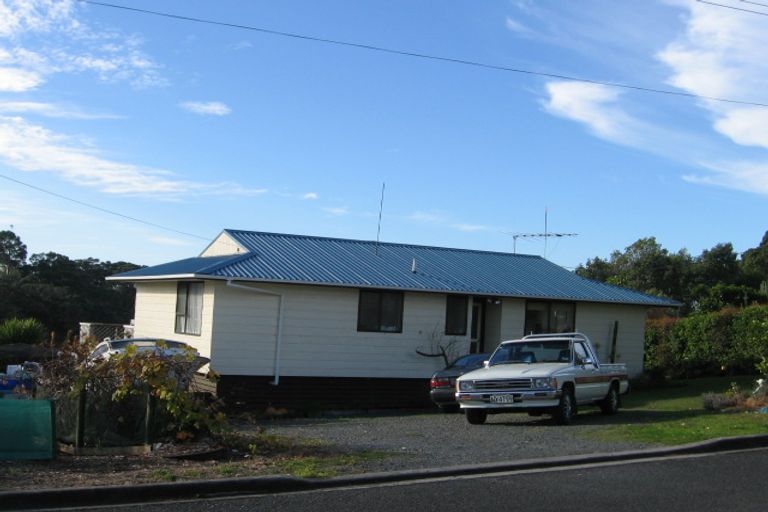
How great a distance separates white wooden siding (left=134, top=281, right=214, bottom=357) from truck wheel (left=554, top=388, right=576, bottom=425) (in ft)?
27.0

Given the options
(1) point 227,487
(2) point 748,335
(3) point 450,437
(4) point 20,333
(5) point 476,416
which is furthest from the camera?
(4) point 20,333

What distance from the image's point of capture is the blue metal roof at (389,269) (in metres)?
21.4

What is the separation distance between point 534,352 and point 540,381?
65.9 inches

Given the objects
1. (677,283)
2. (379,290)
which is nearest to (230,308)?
(379,290)

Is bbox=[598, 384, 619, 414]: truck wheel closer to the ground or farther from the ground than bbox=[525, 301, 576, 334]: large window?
closer to the ground

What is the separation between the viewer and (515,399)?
1577cm

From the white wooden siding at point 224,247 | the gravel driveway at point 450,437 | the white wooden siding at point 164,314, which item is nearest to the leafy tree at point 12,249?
the white wooden siding at point 164,314

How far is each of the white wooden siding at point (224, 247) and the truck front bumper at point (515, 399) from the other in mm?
9007

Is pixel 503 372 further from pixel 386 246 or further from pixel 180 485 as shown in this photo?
pixel 386 246

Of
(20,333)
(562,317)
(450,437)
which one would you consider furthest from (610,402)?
(20,333)

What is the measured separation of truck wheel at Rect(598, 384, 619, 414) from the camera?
1822 cm

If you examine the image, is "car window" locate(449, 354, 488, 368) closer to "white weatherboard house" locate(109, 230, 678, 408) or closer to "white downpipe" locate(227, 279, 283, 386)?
"white weatherboard house" locate(109, 230, 678, 408)

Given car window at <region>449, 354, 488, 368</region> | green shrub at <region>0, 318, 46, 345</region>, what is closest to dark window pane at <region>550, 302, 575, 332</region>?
car window at <region>449, 354, 488, 368</region>

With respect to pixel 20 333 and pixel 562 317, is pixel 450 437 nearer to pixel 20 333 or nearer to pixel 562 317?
pixel 562 317
